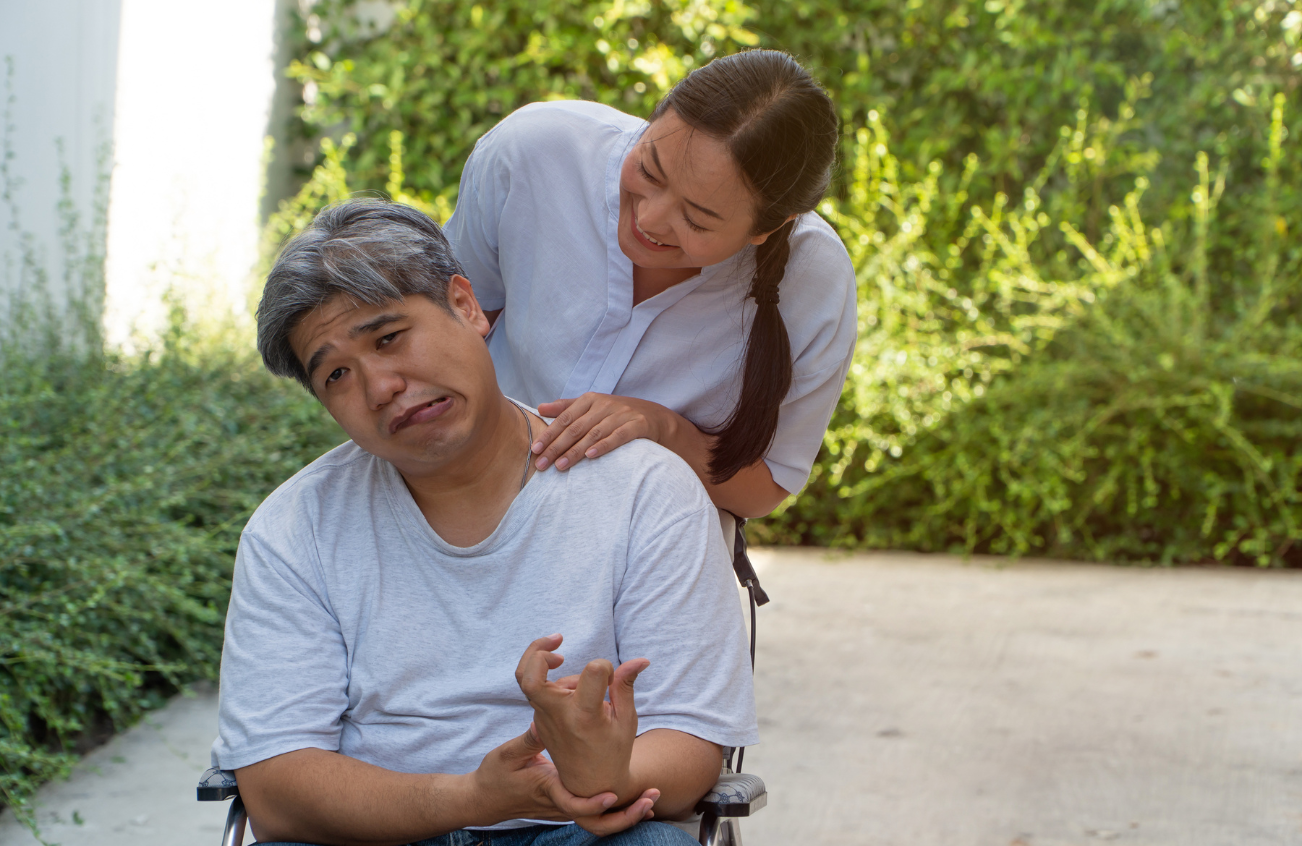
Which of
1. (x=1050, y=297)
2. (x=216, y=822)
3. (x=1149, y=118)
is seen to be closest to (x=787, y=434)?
(x=216, y=822)

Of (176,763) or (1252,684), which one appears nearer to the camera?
(176,763)

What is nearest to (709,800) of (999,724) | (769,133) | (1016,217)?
(769,133)

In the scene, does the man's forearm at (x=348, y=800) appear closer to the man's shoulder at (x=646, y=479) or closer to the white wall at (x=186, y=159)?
the man's shoulder at (x=646, y=479)

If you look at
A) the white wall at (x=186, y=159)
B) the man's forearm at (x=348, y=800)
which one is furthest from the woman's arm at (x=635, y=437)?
the white wall at (x=186, y=159)

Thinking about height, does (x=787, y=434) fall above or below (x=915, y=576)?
above

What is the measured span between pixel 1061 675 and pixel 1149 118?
269cm

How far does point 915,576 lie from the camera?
14.7ft

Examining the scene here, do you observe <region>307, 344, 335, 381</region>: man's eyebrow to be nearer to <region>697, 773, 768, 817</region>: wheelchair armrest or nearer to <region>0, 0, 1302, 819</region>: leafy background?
<region>697, 773, 768, 817</region>: wheelchair armrest

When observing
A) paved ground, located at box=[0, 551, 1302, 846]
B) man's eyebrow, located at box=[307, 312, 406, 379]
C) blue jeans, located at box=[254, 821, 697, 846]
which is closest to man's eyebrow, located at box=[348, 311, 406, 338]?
man's eyebrow, located at box=[307, 312, 406, 379]

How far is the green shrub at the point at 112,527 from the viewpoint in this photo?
97.7 inches

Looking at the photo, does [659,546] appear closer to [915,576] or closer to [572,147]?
[572,147]

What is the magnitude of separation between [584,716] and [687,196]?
0.72 metres

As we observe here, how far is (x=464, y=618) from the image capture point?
1.52 m

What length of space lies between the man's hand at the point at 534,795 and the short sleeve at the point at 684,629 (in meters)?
0.11
